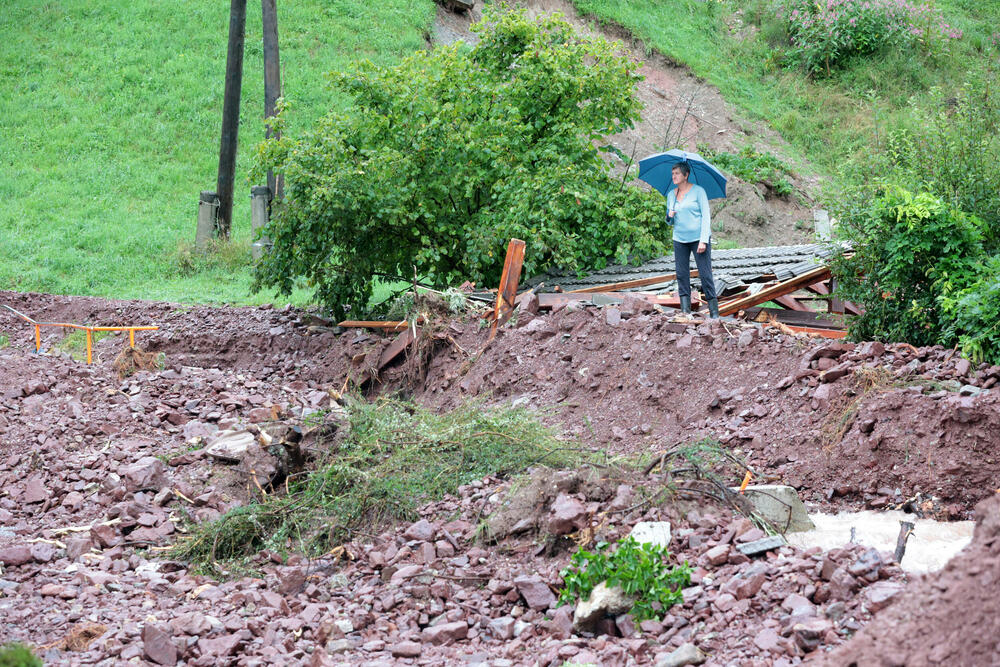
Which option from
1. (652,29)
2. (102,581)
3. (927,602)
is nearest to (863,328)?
(927,602)

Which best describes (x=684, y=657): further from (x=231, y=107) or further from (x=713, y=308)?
(x=231, y=107)

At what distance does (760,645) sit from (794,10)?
2831cm

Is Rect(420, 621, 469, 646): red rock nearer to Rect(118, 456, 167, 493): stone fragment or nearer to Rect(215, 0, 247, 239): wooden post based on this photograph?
Rect(118, 456, 167, 493): stone fragment

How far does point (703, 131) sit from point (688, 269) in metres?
16.2

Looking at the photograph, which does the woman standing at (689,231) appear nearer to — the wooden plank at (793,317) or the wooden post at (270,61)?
the wooden plank at (793,317)

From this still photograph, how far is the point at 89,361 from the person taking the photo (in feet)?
35.7

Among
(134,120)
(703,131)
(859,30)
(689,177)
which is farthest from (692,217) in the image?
(859,30)

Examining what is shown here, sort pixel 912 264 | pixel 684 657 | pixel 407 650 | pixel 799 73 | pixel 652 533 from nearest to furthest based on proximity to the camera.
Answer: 1. pixel 684 657
2. pixel 407 650
3. pixel 652 533
4. pixel 912 264
5. pixel 799 73

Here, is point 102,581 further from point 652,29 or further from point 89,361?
point 652,29

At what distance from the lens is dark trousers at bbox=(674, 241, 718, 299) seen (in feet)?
30.0

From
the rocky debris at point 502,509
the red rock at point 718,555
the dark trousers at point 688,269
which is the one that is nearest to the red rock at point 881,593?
the rocky debris at point 502,509

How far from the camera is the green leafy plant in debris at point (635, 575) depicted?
170 inches

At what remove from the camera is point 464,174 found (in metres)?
11.8

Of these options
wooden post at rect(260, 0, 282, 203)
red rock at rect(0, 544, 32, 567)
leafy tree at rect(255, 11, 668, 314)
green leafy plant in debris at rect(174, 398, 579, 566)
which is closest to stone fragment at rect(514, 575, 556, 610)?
green leafy plant in debris at rect(174, 398, 579, 566)
